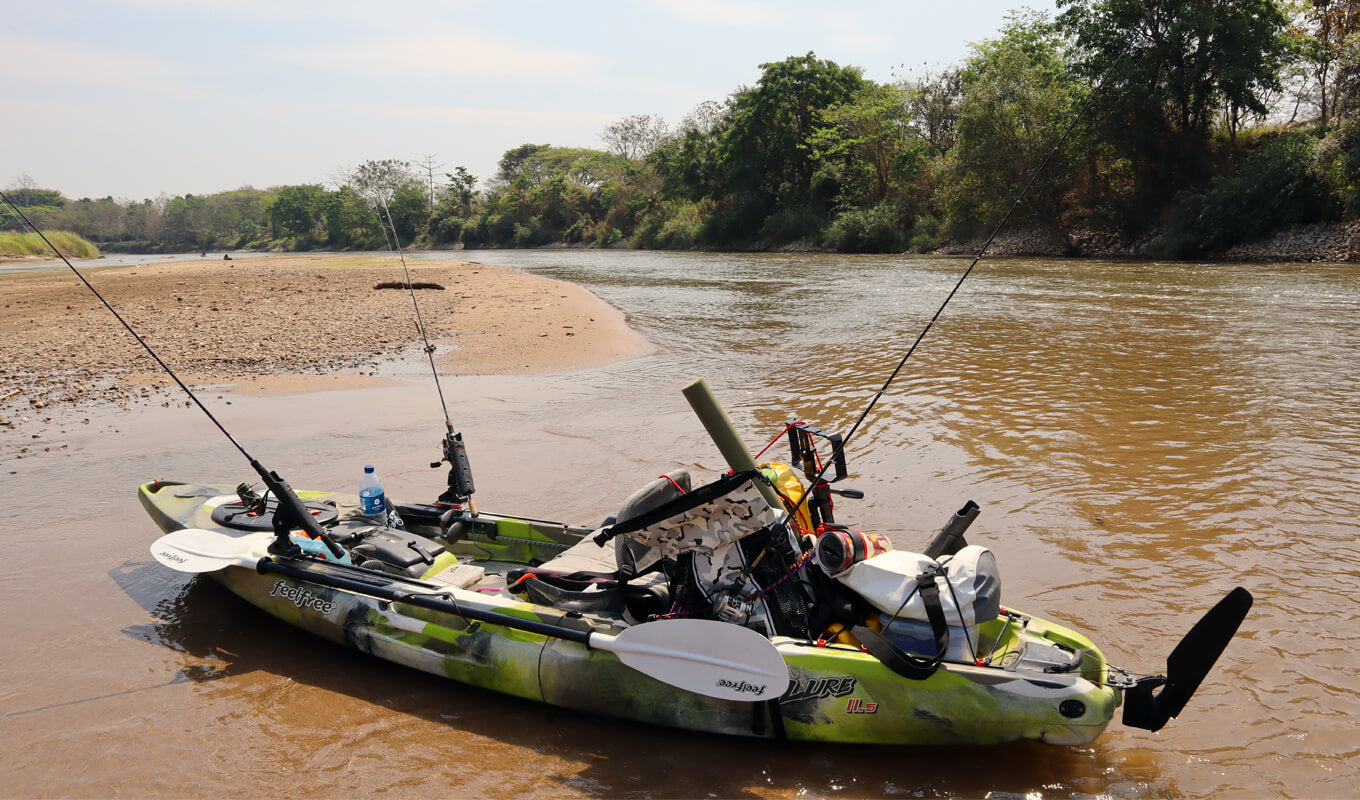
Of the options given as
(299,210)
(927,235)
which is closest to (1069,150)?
(927,235)

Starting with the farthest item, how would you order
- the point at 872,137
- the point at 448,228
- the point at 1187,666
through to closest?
the point at 448,228 → the point at 872,137 → the point at 1187,666

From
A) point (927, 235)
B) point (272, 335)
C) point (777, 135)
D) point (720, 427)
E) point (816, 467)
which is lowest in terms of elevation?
point (816, 467)

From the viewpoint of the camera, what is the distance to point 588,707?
3.95m

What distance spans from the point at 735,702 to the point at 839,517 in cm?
313

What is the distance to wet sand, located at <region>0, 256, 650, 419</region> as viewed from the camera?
11312mm

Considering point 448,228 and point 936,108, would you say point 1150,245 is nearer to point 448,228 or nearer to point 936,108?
point 936,108

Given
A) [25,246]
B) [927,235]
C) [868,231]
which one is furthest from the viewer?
[25,246]

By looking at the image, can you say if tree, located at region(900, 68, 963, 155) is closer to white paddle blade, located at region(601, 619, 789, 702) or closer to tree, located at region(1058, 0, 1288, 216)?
tree, located at region(1058, 0, 1288, 216)

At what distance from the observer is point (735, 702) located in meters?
3.71

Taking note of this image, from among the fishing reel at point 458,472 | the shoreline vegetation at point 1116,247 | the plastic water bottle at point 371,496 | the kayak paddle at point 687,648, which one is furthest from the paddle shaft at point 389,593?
the shoreline vegetation at point 1116,247

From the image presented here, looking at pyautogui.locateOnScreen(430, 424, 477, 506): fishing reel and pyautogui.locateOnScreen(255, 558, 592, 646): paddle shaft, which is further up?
pyautogui.locateOnScreen(430, 424, 477, 506): fishing reel

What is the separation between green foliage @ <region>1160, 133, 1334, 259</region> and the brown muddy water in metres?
12.3

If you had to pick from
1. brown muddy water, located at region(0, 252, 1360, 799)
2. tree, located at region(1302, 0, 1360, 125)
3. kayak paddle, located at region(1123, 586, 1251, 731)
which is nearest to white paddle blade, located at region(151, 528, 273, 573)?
brown muddy water, located at region(0, 252, 1360, 799)

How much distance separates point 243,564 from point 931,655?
3.96 m
